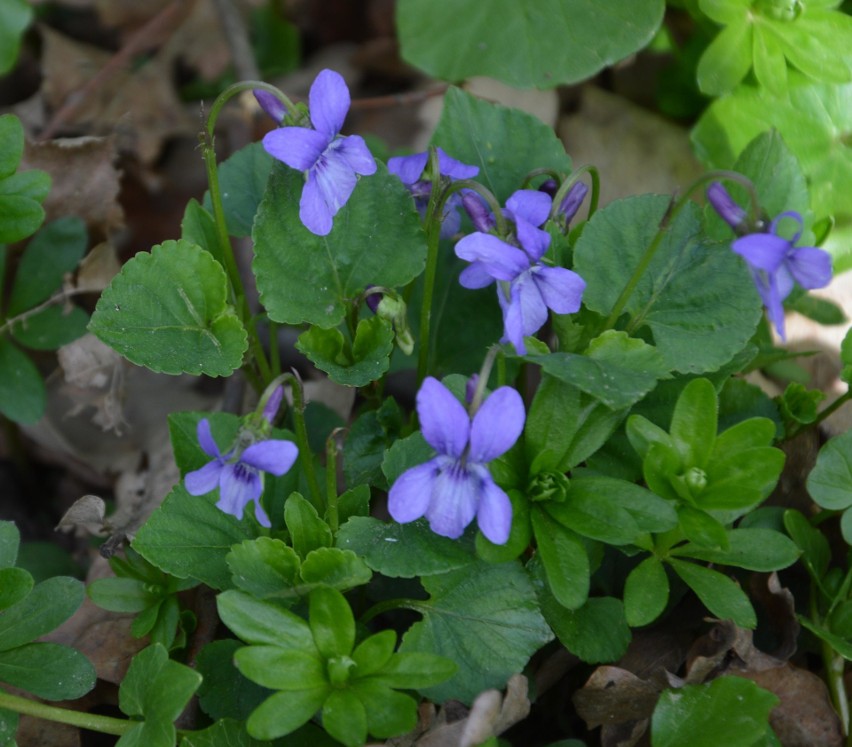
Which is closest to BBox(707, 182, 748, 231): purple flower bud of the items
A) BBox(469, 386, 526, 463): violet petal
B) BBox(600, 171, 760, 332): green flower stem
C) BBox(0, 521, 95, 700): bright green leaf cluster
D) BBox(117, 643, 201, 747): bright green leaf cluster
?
BBox(600, 171, 760, 332): green flower stem

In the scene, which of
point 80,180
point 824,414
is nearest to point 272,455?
point 824,414

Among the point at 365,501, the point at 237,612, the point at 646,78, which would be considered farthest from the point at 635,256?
the point at 646,78

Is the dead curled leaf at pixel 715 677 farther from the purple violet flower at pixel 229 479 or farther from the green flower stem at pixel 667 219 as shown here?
the purple violet flower at pixel 229 479

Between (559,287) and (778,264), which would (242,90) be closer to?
(559,287)

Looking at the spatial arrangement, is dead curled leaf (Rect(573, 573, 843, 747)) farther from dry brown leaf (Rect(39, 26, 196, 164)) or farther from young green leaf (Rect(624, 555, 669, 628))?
dry brown leaf (Rect(39, 26, 196, 164))

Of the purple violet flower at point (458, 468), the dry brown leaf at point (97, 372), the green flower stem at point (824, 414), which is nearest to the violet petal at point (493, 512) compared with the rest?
the purple violet flower at point (458, 468)

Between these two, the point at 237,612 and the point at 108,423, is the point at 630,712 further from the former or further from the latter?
the point at 108,423
